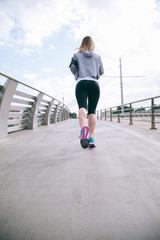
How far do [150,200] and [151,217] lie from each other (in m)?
0.17

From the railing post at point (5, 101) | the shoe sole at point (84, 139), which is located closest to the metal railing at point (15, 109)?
the railing post at point (5, 101)

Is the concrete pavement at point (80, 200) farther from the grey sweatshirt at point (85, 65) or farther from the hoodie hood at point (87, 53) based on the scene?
the hoodie hood at point (87, 53)

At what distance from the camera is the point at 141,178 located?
134 cm

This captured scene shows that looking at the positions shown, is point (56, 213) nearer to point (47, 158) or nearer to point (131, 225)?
point (131, 225)

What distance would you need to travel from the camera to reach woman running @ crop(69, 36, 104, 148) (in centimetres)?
261

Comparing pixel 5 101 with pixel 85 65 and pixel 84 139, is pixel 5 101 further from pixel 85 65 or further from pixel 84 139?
pixel 84 139

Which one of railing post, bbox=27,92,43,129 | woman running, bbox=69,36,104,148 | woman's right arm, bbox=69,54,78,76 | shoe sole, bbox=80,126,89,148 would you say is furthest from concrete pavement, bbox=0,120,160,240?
railing post, bbox=27,92,43,129

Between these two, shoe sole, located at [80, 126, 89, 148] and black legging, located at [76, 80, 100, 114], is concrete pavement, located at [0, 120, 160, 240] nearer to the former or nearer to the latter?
shoe sole, located at [80, 126, 89, 148]

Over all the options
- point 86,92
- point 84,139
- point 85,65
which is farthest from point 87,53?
point 84,139

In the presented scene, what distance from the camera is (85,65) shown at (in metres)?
2.63

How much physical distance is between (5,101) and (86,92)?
189 cm

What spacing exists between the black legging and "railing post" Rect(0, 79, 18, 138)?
169 centimetres

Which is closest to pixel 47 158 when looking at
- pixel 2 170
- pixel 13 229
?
pixel 2 170

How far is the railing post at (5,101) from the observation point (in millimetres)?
3487
